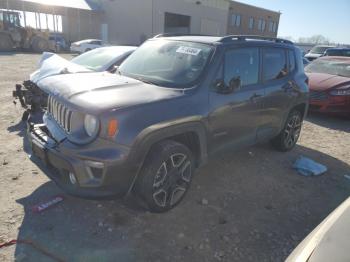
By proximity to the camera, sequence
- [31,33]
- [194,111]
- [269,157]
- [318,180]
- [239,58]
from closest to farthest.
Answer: [194,111] < [239,58] < [318,180] < [269,157] < [31,33]

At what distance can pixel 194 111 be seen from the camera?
3295mm

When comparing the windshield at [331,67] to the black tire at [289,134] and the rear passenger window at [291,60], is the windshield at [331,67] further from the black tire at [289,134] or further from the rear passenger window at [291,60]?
the rear passenger window at [291,60]

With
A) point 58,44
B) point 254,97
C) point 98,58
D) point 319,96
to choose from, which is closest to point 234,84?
point 254,97

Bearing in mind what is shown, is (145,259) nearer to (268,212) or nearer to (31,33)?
(268,212)

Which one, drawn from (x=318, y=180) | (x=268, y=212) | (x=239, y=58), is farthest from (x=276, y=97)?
(x=268, y=212)

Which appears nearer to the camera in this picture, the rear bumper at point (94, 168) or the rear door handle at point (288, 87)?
the rear bumper at point (94, 168)

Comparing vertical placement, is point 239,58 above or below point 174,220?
above

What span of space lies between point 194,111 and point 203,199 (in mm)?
1147

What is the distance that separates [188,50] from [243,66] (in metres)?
0.76

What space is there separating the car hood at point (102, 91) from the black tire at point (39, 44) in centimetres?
2576

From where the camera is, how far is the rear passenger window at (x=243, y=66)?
147 inches

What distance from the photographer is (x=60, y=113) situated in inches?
125

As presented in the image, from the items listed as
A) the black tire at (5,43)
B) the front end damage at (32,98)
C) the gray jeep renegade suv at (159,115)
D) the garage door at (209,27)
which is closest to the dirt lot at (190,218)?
the gray jeep renegade suv at (159,115)

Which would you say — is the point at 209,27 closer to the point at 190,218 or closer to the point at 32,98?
the point at 32,98
